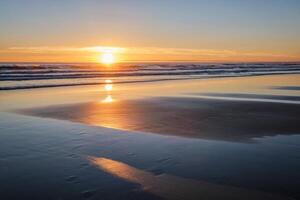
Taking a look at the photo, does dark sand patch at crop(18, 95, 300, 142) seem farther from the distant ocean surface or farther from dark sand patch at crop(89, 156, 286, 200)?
the distant ocean surface

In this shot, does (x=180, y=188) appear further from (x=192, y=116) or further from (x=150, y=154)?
(x=192, y=116)

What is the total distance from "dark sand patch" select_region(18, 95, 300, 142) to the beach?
0.03m

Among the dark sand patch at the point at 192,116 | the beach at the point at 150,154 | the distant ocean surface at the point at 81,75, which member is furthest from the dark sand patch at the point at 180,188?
the distant ocean surface at the point at 81,75

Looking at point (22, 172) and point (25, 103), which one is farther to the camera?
point (25, 103)

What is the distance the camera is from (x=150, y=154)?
700 cm

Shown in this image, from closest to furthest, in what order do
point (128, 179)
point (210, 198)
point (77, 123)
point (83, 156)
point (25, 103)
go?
point (210, 198)
point (128, 179)
point (83, 156)
point (77, 123)
point (25, 103)

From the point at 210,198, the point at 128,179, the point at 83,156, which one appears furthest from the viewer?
the point at 83,156

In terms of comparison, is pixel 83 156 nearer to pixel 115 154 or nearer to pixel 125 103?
pixel 115 154

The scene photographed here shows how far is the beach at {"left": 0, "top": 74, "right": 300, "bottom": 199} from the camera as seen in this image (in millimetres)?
5145

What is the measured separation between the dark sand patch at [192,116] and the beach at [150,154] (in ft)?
0.11

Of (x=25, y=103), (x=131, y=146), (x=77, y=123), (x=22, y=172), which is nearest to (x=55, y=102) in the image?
(x=25, y=103)

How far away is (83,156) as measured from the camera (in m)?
6.83

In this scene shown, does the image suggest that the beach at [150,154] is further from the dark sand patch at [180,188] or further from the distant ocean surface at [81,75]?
the distant ocean surface at [81,75]

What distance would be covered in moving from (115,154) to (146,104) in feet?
28.0
